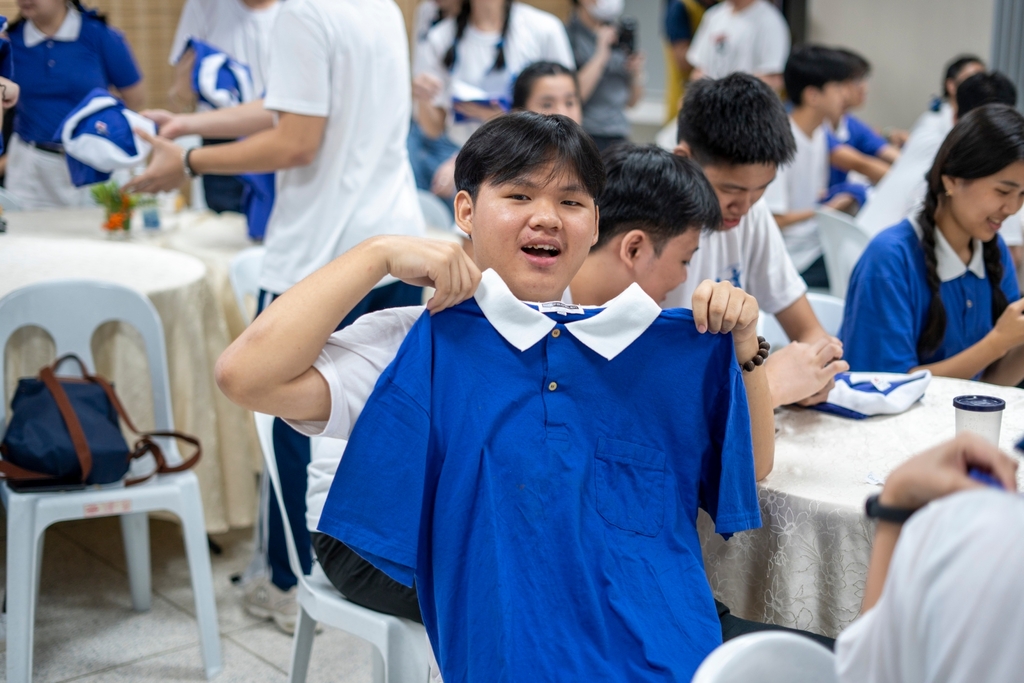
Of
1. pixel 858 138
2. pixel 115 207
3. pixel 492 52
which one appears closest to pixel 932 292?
pixel 492 52

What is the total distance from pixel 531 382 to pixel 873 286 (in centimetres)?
115

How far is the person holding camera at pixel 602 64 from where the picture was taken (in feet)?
16.2

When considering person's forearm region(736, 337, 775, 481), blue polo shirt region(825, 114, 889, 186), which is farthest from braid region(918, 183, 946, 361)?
blue polo shirt region(825, 114, 889, 186)

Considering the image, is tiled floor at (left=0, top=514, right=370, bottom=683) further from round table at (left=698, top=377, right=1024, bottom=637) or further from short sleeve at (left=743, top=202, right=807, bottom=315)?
short sleeve at (left=743, top=202, right=807, bottom=315)

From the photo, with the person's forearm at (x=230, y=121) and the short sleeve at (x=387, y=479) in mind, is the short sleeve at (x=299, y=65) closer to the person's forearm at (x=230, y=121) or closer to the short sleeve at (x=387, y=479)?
the person's forearm at (x=230, y=121)

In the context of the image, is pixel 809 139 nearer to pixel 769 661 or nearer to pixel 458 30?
pixel 458 30

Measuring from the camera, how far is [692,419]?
1.30m

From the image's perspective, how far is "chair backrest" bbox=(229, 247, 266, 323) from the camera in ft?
8.43

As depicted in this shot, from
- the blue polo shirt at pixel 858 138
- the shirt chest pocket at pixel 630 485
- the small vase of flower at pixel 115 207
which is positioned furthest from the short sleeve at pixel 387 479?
the blue polo shirt at pixel 858 138

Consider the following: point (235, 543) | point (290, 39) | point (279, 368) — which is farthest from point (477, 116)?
point (279, 368)

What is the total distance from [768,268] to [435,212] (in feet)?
6.42

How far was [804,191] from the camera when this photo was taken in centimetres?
396

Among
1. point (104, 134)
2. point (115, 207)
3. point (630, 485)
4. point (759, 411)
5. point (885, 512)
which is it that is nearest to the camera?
point (885, 512)

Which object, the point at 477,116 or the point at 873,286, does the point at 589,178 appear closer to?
the point at 873,286
